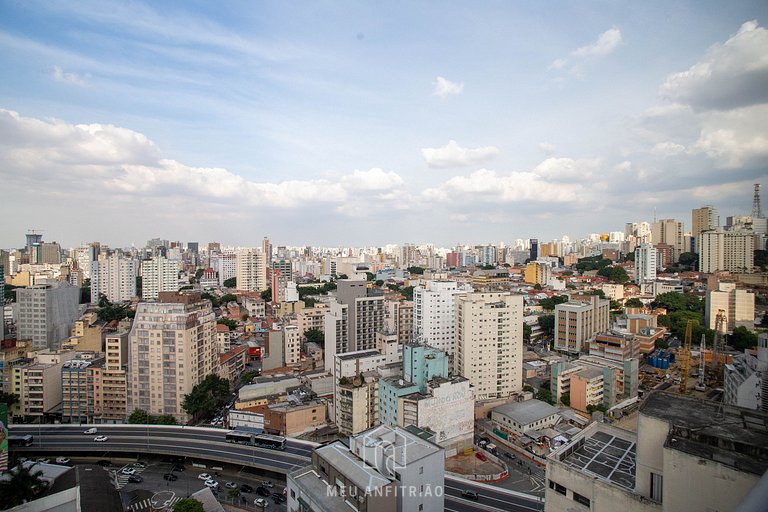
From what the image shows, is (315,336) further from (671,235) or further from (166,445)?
(671,235)

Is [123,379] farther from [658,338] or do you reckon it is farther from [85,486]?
[658,338]

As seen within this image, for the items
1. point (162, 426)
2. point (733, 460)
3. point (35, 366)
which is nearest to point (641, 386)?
point (733, 460)

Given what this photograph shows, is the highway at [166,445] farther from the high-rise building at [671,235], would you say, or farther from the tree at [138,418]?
the high-rise building at [671,235]

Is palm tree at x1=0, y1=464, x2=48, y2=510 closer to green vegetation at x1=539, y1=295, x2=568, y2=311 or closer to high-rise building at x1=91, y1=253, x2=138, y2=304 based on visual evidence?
green vegetation at x1=539, y1=295, x2=568, y2=311

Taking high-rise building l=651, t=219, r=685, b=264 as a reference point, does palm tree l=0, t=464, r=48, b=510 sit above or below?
below

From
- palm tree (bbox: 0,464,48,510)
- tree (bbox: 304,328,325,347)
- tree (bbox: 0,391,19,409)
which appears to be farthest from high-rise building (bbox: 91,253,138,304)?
palm tree (bbox: 0,464,48,510)
